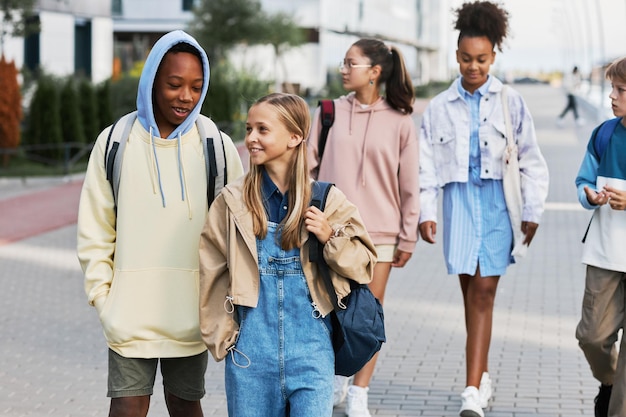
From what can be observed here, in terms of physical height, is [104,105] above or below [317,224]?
below

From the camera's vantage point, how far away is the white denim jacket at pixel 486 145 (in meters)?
5.77

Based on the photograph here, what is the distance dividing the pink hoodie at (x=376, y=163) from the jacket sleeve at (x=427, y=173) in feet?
0.48

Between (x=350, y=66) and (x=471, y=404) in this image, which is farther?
(x=471, y=404)

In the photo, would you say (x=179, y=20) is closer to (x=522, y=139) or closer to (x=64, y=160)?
(x=64, y=160)

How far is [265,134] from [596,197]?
6.02ft

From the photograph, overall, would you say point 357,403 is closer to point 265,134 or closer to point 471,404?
point 471,404

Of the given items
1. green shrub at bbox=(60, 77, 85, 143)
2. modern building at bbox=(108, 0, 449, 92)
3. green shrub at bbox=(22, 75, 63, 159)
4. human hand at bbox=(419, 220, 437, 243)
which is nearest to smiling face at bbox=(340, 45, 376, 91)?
human hand at bbox=(419, 220, 437, 243)

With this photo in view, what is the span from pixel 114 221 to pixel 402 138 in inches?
78.4

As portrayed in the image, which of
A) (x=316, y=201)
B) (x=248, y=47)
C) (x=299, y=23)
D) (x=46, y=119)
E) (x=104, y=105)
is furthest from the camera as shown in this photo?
(x=299, y=23)

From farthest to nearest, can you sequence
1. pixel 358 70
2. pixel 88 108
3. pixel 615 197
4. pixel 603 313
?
pixel 88 108
pixel 358 70
pixel 603 313
pixel 615 197

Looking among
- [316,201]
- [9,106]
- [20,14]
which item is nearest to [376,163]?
[316,201]

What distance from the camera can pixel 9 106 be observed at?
2153 centimetres

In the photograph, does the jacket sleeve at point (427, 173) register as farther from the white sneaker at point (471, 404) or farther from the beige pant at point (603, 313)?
the beige pant at point (603, 313)

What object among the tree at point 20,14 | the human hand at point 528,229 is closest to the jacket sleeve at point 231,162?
the human hand at point 528,229
